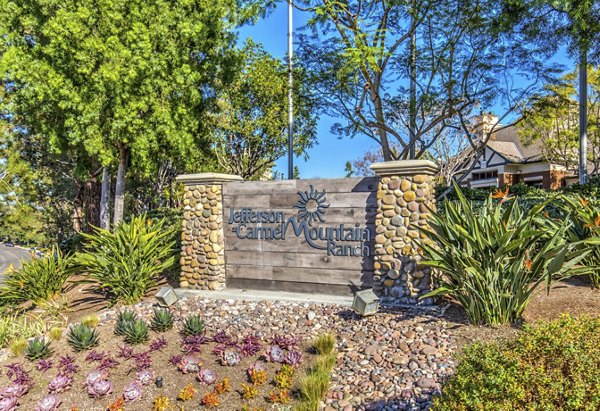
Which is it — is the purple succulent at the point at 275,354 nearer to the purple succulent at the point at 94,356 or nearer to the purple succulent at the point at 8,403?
the purple succulent at the point at 94,356

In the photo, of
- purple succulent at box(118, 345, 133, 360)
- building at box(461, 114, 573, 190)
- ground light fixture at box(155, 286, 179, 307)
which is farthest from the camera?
building at box(461, 114, 573, 190)

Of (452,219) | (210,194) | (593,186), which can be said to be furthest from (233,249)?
(593,186)

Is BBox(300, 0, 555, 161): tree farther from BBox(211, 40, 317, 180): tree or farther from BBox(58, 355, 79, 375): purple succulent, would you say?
BBox(58, 355, 79, 375): purple succulent

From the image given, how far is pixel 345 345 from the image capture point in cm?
475

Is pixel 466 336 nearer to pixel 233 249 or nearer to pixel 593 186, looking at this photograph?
pixel 233 249

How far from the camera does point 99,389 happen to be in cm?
404

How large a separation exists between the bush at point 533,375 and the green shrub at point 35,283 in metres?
7.60

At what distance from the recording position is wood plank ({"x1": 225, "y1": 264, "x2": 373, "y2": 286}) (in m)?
6.40

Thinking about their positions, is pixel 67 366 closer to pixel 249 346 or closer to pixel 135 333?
pixel 135 333

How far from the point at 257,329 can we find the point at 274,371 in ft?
4.00

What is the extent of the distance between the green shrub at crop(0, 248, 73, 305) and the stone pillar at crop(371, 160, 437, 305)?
5.88 m

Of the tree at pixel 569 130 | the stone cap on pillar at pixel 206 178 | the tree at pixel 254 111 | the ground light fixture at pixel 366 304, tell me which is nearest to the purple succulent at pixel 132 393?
the ground light fixture at pixel 366 304

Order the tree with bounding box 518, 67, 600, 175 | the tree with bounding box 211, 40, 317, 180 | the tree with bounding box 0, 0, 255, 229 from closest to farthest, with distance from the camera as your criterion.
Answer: the tree with bounding box 0, 0, 255, 229, the tree with bounding box 211, 40, 317, 180, the tree with bounding box 518, 67, 600, 175

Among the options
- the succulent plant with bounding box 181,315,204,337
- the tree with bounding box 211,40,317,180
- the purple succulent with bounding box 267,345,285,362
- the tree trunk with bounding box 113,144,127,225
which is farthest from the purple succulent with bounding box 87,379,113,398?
the tree with bounding box 211,40,317,180
